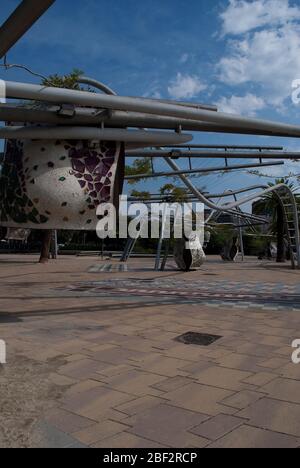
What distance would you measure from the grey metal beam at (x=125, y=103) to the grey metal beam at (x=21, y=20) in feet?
7.98

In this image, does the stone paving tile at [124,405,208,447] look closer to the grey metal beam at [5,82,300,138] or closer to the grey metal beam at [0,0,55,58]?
the grey metal beam at [0,0,55,58]

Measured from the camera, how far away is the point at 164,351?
232 inches

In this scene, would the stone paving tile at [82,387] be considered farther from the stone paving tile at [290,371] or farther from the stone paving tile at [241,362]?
the stone paving tile at [290,371]

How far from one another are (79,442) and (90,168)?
4.34m

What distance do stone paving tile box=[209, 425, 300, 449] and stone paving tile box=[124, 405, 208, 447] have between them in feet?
0.54

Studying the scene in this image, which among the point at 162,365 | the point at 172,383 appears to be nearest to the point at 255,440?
the point at 172,383

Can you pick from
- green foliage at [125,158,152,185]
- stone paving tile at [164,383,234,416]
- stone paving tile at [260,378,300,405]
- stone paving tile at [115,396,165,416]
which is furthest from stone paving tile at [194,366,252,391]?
green foliage at [125,158,152,185]

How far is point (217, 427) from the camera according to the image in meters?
3.54

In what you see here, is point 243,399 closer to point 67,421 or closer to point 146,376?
point 146,376

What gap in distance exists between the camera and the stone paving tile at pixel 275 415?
11.7 feet

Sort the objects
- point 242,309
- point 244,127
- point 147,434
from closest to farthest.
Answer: point 147,434 → point 244,127 → point 242,309

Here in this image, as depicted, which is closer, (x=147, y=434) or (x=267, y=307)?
(x=147, y=434)
